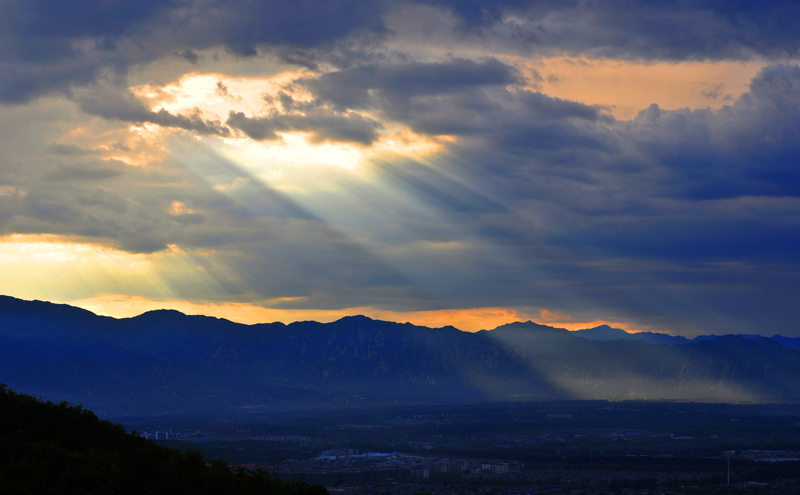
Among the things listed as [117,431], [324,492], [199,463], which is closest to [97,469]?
[199,463]

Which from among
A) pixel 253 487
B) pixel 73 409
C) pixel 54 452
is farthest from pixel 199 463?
pixel 73 409

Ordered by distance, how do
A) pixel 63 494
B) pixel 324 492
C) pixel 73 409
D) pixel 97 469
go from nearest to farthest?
pixel 63 494 < pixel 97 469 < pixel 324 492 < pixel 73 409

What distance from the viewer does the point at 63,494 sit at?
204 ft

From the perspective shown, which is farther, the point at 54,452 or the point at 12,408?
the point at 12,408

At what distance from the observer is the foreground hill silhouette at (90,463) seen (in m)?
63.8

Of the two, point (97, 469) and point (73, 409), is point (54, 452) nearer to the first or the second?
point (97, 469)

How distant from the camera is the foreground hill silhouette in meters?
63.8

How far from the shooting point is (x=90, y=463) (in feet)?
221

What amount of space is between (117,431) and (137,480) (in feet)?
52.3

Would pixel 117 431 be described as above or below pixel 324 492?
above

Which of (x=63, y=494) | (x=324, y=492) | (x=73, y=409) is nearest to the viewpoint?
(x=63, y=494)

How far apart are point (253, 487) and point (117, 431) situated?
18.6m

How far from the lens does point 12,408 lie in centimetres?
7931

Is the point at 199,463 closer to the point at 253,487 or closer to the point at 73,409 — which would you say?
the point at 253,487
